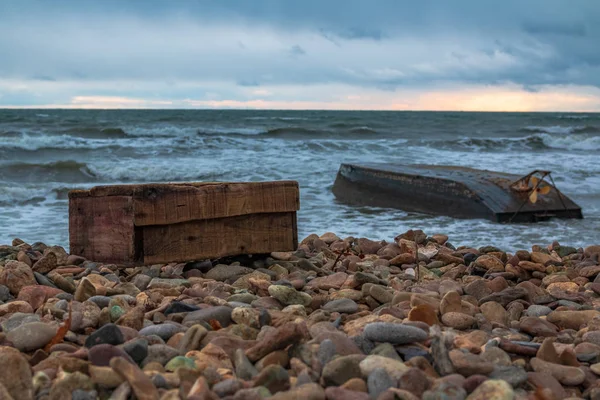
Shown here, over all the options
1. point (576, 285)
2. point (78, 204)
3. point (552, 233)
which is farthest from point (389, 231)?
point (78, 204)

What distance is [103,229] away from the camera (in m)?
4.20

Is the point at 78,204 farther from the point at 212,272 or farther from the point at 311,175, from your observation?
the point at 311,175

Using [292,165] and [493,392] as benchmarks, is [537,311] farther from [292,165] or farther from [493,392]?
[292,165]

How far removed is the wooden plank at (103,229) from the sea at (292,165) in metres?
2.67

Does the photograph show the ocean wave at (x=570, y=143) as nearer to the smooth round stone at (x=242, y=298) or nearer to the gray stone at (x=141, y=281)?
the gray stone at (x=141, y=281)

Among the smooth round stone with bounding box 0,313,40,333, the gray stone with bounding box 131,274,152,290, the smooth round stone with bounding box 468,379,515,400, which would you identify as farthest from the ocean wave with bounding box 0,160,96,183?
the smooth round stone with bounding box 468,379,515,400

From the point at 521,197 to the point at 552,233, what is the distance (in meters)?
0.80

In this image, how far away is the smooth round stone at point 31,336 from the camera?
241 centimetres

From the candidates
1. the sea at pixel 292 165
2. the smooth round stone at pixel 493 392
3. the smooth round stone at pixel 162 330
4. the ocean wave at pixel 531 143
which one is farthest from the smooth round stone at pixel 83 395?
the ocean wave at pixel 531 143

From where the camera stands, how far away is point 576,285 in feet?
13.8

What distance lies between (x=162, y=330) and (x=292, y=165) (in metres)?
13.8

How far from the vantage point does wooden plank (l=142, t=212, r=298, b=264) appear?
4066mm

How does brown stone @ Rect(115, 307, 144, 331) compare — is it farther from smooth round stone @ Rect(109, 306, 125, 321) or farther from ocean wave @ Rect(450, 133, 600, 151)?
ocean wave @ Rect(450, 133, 600, 151)

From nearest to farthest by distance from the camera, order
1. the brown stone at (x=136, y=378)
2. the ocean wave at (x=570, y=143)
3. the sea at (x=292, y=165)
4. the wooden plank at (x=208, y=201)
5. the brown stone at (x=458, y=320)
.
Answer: the brown stone at (x=136, y=378) → the brown stone at (x=458, y=320) → the wooden plank at (x=208, y=201) → the sea at (x=292, y=165) → the ocean wave at (x=570, y=143)
